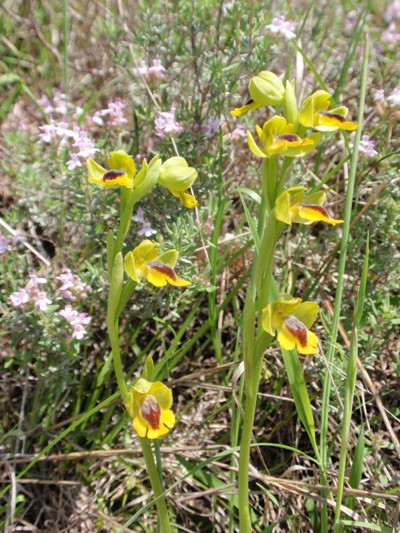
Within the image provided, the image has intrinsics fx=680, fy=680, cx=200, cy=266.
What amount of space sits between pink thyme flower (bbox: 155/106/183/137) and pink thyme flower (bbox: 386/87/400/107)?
713mm

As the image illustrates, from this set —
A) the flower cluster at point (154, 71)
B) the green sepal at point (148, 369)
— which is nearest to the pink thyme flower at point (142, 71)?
the flower cluster at point (154, 71)

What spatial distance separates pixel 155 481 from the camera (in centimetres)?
148

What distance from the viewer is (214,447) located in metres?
1.95

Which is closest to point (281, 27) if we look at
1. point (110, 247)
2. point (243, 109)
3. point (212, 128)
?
point (212, 128)

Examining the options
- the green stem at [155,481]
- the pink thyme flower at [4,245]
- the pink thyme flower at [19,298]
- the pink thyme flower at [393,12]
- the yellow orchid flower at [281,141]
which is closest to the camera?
the yellow orchid flower at [281,141]

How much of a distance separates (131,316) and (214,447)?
1.61ft

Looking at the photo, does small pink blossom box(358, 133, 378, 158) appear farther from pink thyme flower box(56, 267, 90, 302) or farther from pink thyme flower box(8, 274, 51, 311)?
pink thyme flower box(8, 274, 51, 311)

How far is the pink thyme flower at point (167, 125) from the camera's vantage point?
2.04 m

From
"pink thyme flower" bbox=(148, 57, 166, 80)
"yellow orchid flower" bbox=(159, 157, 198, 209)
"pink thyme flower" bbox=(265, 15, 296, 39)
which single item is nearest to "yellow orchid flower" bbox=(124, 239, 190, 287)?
"yellow orchid flower" bbox=(159, 157, 198, 209)

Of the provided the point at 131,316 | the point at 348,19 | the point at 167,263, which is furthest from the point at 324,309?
the point at 348,19

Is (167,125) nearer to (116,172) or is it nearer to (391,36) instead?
(116,172)

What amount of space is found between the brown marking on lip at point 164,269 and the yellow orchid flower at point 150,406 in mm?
208

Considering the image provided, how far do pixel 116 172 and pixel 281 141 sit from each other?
317 mm

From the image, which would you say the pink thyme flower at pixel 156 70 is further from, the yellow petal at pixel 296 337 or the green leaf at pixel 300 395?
the yellow petal at pixel 296 337
